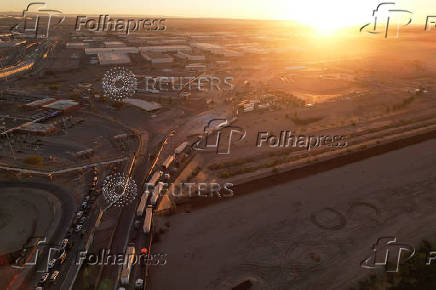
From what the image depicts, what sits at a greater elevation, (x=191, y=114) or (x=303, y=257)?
(x=191, y=114)

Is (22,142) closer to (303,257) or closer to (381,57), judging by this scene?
(303,257)

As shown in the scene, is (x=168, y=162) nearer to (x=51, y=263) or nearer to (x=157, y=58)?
(x=51, y=263)

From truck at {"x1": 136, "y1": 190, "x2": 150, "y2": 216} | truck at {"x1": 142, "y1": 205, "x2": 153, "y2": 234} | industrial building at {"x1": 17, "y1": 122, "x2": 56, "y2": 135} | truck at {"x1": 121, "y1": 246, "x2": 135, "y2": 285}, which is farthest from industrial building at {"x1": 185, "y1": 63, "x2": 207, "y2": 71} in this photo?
truck at {"x1": 121, "y1": 246, "x2": 135, "y2": 285}

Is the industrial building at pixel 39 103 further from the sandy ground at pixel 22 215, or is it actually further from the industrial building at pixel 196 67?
the industrial building at pixel 196 67

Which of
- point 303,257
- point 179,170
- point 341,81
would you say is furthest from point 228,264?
point 341,81

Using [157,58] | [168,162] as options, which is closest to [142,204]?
[168,162]

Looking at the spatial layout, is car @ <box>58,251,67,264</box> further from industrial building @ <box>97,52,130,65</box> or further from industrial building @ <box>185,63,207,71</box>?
industrial building @ <box>97,52,130,65</box>
